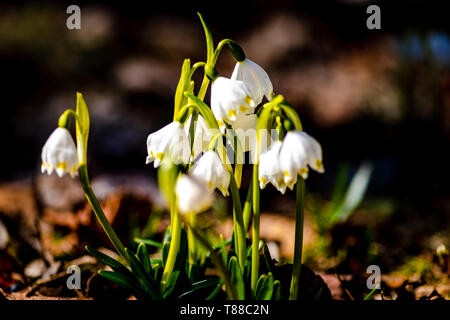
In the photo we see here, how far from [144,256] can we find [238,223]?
288mm

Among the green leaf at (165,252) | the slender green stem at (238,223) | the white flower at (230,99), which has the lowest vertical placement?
the green leaf at (165,252)

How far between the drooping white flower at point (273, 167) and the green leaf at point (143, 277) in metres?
0.38

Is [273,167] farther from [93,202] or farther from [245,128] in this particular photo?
[93,202]

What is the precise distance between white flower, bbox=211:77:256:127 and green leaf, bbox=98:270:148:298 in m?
0.47

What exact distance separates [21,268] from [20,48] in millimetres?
3006

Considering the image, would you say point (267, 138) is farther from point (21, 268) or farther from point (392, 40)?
point (392, 40)

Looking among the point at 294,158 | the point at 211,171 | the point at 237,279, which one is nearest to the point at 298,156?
the point at 294,158

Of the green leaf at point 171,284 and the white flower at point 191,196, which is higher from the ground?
the white flower at point 191,196

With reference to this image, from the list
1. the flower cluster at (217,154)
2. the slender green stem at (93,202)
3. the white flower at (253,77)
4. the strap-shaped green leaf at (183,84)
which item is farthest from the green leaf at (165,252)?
the white flower at (253,77)

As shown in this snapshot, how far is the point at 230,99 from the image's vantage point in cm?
96

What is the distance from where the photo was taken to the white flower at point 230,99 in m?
0.96

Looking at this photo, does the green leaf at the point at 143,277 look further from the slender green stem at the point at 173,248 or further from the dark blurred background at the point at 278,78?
the dark blurred background at the point at 278,78

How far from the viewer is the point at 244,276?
1.11m
